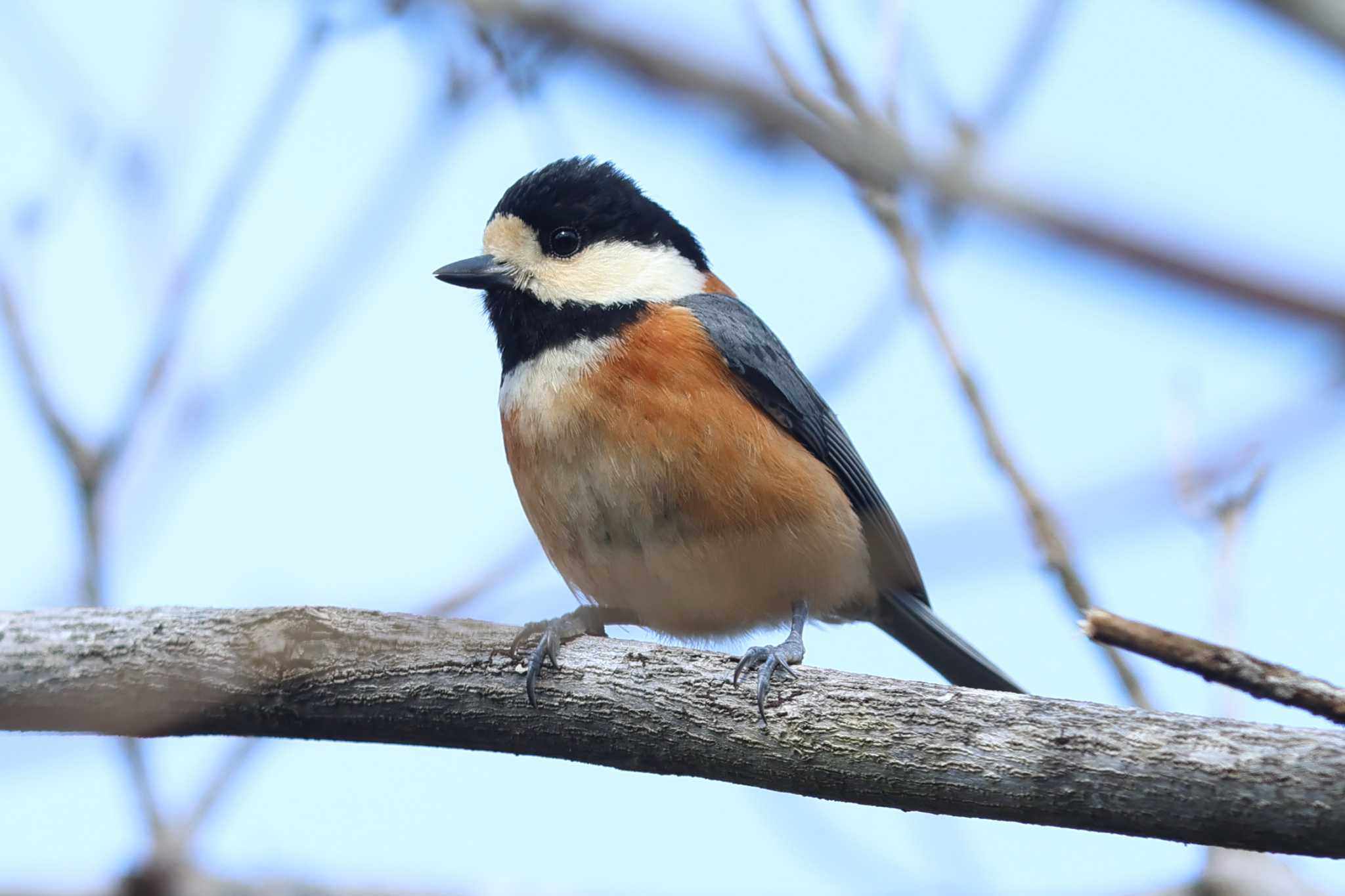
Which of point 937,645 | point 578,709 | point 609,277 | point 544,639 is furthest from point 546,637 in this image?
point 937,645

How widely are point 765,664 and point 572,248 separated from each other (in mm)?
2462

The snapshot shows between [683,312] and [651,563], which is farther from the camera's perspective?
[683,312]

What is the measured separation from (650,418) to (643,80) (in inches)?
150

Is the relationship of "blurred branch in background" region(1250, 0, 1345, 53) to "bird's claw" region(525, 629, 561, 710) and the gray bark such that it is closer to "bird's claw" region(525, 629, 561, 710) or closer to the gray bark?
the gray bark

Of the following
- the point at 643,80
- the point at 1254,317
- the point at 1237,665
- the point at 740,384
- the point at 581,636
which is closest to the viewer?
A: the point at 1254,317

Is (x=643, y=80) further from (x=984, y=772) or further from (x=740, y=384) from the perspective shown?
(x=740, y=384)

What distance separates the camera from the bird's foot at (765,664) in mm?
4332

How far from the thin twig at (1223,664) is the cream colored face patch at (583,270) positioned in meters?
3.19

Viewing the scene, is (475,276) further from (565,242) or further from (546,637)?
(546,637)

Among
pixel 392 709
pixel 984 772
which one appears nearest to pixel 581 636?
pixel 392 709

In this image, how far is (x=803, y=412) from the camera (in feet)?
19.7

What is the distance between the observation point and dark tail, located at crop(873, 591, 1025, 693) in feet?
20.8

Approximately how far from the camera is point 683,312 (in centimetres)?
587

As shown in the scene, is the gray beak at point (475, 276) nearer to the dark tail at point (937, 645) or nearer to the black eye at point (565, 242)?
the black eye at point (565, 242)
